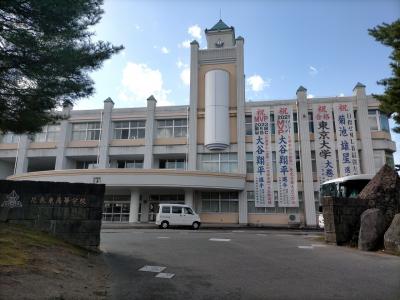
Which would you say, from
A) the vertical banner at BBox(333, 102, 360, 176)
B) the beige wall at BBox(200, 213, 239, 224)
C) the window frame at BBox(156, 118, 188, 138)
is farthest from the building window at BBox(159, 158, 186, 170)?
the vertical banner at BBox(333, 102, 360, 176)

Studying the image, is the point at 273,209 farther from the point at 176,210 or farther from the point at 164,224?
the point at 164,224

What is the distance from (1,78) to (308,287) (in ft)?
25.1

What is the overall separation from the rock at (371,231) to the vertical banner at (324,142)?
19446 mm

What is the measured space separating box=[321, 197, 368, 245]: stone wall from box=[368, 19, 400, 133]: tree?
3.74 m

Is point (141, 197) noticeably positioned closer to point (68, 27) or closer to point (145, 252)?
point (145, 252)

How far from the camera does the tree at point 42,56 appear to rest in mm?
6508

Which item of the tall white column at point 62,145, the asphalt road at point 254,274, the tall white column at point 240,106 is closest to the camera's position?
the asphalt road at point 254,274

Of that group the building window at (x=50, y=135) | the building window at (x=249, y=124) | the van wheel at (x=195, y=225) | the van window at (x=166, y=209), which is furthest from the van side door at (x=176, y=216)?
the building window at (x=50, y=135)

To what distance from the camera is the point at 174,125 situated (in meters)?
33.9

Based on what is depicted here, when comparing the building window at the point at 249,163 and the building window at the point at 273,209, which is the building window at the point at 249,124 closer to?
the building window at the point at 249,163

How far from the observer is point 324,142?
3052cm

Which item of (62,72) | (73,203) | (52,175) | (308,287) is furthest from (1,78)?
(52,175)

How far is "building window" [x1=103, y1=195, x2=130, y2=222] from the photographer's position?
30645mm

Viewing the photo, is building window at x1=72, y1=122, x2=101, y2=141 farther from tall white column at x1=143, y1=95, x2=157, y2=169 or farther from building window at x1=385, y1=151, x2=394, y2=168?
building window at x1=385, y1=151, x2=394, y2=168
